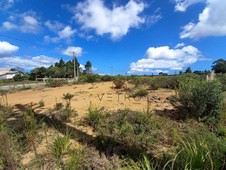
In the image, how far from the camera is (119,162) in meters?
3.54

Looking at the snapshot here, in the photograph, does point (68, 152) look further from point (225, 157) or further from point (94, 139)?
point (225, 157)

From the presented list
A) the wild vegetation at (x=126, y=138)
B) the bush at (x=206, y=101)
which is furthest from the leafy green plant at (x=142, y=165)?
the bush at (x=206, y=101)

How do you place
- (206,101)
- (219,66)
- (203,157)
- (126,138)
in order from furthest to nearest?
1. (219,66)
2. (206,101)
3. (126,138)
4. (203,157)

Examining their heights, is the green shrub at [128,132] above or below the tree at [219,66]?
below

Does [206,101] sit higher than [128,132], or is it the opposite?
[206,101]

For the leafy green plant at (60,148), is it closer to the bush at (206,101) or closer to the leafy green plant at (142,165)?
the leafy green plant at (142,165)

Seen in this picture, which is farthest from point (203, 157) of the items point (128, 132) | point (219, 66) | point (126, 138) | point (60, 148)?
point (219, 66)

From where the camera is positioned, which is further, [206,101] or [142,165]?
[206,101]

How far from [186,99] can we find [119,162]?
3377 mm

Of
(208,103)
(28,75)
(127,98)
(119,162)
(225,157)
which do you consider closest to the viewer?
(225,157)

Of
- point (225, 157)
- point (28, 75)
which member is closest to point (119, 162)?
point (225, 157)

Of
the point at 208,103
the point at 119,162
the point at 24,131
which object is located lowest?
the point at 119,162

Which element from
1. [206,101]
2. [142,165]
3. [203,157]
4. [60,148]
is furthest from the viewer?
[206,101]

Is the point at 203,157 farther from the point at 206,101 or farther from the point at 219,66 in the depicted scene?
the point at 219,66
